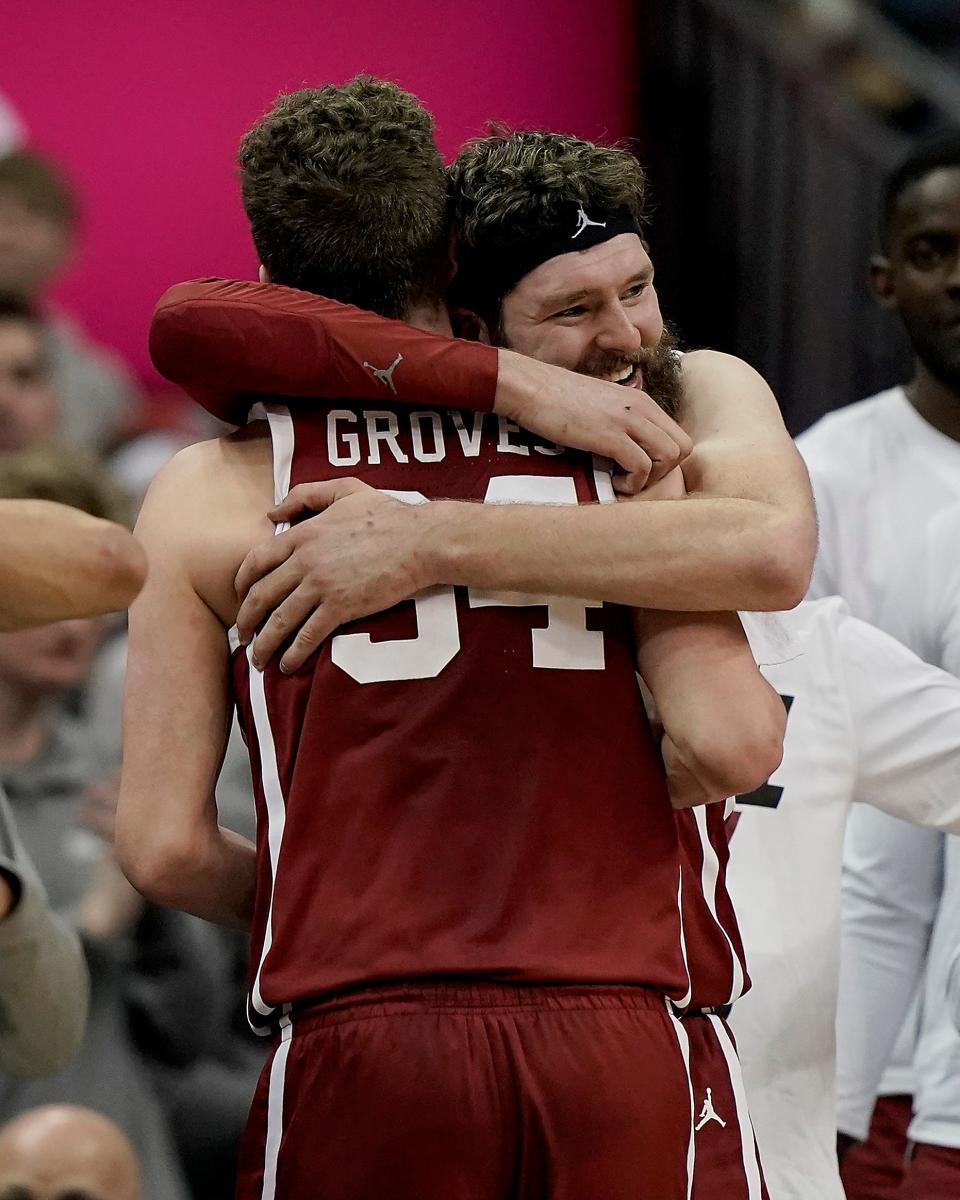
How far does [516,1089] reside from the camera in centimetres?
185

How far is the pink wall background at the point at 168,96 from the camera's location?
450 cm

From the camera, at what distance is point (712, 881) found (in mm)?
2133

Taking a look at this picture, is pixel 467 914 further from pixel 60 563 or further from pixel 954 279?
pixel 954 279

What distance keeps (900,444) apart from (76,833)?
6.61 feet

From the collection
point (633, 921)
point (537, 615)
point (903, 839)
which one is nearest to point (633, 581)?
point (537, 615)

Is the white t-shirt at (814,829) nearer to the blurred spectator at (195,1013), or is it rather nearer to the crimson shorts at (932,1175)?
the crimson shorts at (932,1175)

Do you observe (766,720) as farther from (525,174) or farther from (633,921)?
(525,174)

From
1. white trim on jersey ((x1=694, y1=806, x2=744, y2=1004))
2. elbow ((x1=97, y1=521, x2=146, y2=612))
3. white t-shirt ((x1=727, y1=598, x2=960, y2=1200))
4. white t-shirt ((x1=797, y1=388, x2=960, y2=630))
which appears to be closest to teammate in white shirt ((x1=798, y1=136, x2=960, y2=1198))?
white t-shirt ((x1=797, y1=388, x2=960, y2=630))

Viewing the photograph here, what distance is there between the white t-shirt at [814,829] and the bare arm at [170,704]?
90 cm

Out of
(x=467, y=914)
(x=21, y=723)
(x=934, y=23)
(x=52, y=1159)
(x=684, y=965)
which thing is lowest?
(x=52, y=1159)

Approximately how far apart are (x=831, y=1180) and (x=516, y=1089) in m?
0.90

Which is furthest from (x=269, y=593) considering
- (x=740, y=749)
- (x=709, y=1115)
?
(x=709, y=1115)

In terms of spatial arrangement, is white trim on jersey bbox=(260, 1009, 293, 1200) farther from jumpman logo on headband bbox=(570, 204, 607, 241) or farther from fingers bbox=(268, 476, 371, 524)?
jumpman logo on headband bbox=(570, 204, 607, 241)

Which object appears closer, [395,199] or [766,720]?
[766,720]
